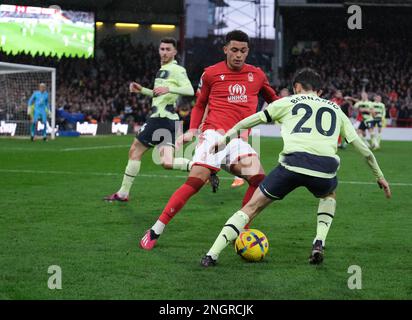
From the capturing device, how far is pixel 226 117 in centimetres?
747

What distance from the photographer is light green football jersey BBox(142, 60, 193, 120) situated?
9.99 meters

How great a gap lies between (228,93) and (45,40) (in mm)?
35887

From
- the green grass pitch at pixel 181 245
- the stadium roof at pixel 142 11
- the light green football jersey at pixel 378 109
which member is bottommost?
the green grass pitch at pixel 181 245

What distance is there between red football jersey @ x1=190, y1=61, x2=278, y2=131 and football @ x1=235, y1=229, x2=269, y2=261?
4.50 ft

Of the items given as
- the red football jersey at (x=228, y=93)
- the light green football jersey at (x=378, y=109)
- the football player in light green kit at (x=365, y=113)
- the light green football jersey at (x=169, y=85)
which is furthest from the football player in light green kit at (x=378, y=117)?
the red football jersey at (x=228, y=93)

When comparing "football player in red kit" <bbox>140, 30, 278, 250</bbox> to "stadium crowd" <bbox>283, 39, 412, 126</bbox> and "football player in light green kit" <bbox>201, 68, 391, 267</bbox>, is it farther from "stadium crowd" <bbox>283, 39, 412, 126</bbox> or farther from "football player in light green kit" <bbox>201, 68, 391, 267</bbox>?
"stadium crowd" <bbox>283, 39, 412, 126</bbox>

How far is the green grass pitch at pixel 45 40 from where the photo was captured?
133 feet

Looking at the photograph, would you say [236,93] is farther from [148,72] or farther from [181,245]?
[148,72]

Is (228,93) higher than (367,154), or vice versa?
(228,93)

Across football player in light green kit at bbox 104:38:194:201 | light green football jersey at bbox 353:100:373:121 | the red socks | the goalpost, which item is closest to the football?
the red socks

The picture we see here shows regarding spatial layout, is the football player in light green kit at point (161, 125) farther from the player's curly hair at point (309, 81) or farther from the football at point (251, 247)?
the football at point (251, 247)

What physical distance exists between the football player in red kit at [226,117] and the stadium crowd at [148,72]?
33562mm

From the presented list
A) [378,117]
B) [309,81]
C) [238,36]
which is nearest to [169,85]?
[238,36]
